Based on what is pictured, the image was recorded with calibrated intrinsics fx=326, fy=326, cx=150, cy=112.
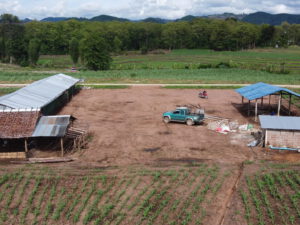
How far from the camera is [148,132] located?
29.4m

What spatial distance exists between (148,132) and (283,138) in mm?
11250

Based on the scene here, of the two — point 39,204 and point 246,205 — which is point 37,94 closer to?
point 39,204

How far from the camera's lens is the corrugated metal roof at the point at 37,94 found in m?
29.4

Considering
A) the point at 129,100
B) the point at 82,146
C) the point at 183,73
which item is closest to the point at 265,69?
the point at 183,73

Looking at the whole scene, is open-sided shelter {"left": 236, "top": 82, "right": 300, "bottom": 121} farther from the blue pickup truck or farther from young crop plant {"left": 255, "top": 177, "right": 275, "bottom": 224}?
young crop plant {"left": 255, "top": 177, "right": 275, "bottom": 224}

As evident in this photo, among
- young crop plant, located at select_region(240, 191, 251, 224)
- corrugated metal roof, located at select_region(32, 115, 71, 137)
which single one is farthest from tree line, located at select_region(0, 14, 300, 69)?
young crop plant, located at select_region(240, 191, 251, 224)

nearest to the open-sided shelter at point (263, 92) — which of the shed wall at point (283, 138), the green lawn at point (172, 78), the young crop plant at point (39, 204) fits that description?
the shed wall at point (283, 138)

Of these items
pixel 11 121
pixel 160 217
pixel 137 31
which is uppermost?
pixel 137 31

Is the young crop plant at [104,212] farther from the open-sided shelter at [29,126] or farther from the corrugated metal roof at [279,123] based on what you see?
the corrugated metal roof at [279,123]

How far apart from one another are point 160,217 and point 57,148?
40.3 feet

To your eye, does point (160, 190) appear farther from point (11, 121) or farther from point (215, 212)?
point (11, 121)

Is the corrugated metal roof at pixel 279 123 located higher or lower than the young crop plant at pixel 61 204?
higher

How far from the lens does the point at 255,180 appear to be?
19.6 meters

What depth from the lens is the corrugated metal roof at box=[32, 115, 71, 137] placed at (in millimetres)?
23219
